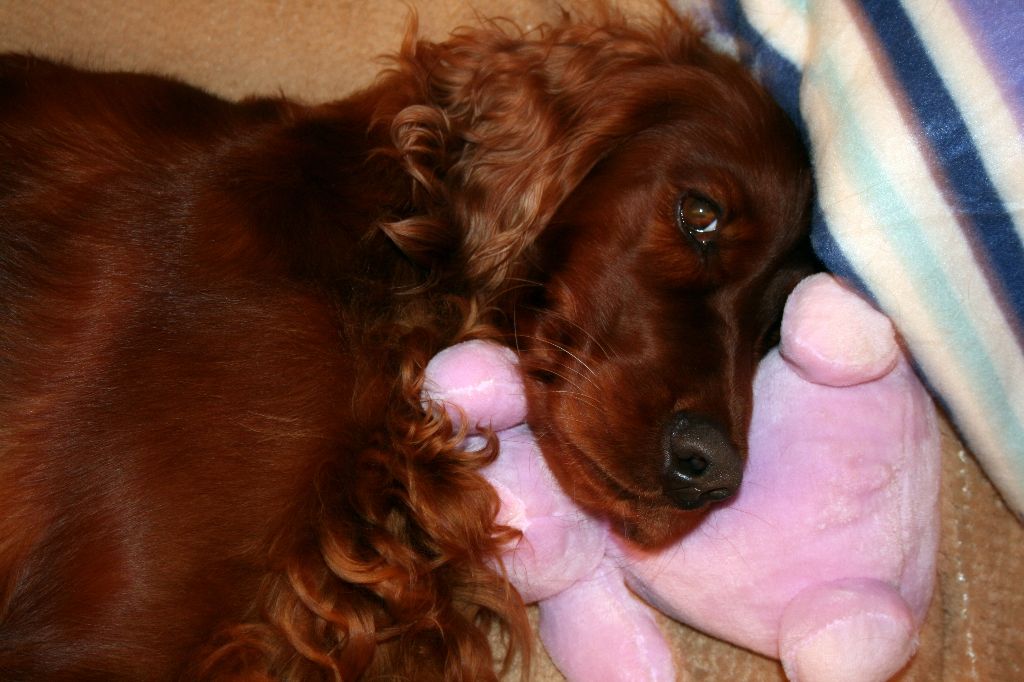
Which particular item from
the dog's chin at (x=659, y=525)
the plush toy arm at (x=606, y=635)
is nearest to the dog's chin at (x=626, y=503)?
the dog's chin at (x=659, y=525)

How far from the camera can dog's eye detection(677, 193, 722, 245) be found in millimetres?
1857

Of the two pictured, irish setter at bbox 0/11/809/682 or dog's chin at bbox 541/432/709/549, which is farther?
dog's chin at bbox 541/432/709/549

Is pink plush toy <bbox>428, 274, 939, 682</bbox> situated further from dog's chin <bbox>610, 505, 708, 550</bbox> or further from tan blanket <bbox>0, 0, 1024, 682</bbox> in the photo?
tan blanket <bbox>0, 0, 1024, 682</bbox>

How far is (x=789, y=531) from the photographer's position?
165 centimetres

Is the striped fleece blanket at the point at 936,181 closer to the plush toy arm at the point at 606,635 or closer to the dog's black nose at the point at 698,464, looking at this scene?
the dog's black nose at the point at 698,464

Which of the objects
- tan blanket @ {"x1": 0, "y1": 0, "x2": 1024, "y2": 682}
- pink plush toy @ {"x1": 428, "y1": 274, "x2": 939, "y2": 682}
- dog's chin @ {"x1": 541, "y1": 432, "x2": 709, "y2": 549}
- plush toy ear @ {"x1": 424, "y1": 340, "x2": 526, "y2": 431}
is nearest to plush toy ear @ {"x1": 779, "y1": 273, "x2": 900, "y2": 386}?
pink plush toy @ {"x1": 428, "y1": 274, "x2": 939, "y2": 682}

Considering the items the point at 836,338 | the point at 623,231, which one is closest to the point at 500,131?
the point at 623,231

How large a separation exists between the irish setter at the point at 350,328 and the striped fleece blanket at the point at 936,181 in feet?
0.52

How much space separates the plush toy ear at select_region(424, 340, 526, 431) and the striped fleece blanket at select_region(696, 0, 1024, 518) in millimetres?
617

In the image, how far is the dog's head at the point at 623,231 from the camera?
171cm

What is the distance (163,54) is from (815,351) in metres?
1.69

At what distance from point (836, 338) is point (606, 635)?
65cm

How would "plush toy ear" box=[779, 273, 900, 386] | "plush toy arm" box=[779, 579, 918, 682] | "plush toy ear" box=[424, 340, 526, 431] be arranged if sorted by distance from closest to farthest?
"plush toy arm" box=[779, 579, 918, 682] < "plush toy ear" box=[779, 273, 900, 386] < "plush toy ear" box=[424, 340, 526, 431]

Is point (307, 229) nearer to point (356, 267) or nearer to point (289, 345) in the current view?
point (356, 267)
